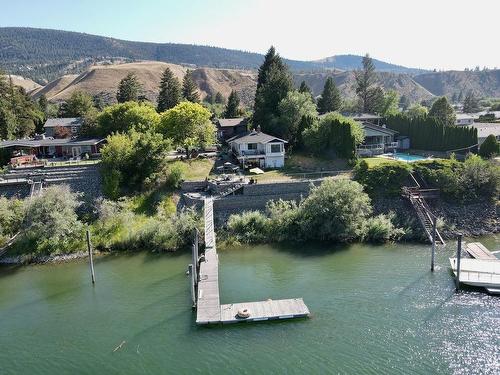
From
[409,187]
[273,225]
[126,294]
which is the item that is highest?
[409,187]

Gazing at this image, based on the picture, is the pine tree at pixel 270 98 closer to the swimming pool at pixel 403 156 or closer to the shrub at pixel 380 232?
the swimming pool at pixel 403 156

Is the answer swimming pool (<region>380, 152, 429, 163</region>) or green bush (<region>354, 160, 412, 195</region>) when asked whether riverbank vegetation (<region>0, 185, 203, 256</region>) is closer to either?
green bush (<region>354, 160, 412, 195</region>)

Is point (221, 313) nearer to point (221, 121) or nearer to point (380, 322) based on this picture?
point (380, 322)

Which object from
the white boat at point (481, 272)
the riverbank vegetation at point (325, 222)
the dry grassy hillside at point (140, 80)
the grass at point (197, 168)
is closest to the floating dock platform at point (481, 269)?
the white boat at point (481, 272)

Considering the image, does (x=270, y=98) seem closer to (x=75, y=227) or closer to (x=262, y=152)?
(x=262, y=152)

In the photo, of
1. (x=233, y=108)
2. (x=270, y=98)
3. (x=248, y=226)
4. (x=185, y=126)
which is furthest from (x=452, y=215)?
(x=233, y=108)

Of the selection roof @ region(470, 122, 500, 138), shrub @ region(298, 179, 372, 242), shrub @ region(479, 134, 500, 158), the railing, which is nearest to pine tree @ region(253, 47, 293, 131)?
the railing

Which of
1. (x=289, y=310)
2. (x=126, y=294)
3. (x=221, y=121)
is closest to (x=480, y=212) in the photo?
(x=289, y=310)

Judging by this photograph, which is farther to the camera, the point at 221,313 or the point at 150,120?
the point at 150,120
